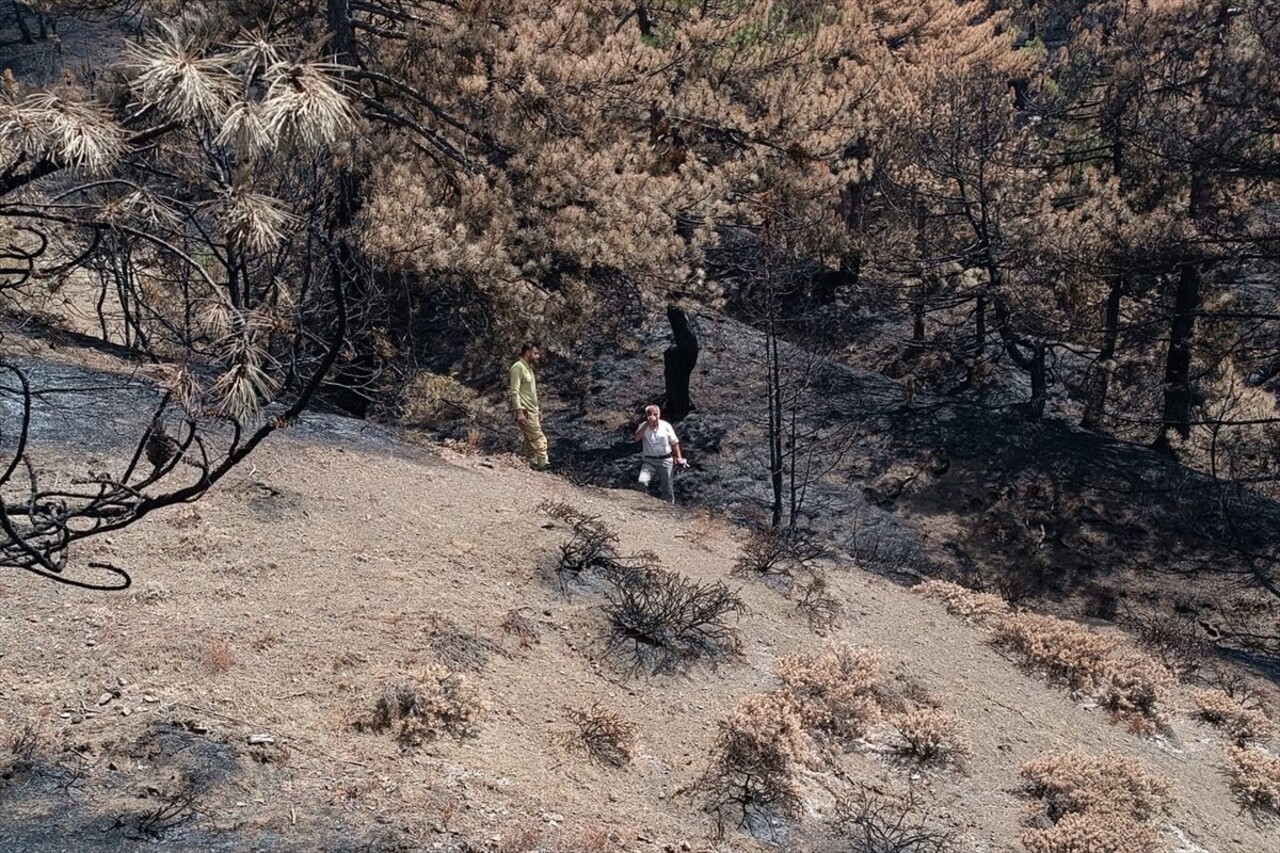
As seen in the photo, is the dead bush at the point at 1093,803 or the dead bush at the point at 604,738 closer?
the dead bush at the point at 604,738

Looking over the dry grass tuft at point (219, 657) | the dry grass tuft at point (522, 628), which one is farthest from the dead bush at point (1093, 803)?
the dry grass tuft at point (219, 657)

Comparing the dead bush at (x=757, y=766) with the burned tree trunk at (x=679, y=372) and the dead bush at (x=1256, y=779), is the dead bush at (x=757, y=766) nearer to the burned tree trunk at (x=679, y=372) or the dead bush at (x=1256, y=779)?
the dead bush at (x=1256, y=779)

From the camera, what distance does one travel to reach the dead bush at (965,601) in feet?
34.7

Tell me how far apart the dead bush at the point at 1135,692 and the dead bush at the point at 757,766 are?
136 inches

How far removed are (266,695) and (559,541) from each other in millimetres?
3246

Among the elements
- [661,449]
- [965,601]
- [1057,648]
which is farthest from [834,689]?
[661,449]

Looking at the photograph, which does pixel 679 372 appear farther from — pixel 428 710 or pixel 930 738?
pixel 428 710

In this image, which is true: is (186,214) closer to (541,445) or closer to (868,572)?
(541,445)

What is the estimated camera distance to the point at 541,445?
1204 cm

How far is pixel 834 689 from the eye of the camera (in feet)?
25.5

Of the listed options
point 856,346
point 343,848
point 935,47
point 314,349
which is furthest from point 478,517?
point 935,47

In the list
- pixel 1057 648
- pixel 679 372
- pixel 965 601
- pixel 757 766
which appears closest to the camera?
pixel 757 766

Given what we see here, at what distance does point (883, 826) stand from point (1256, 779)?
369 centimetres

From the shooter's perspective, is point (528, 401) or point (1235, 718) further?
point (528, 401)
